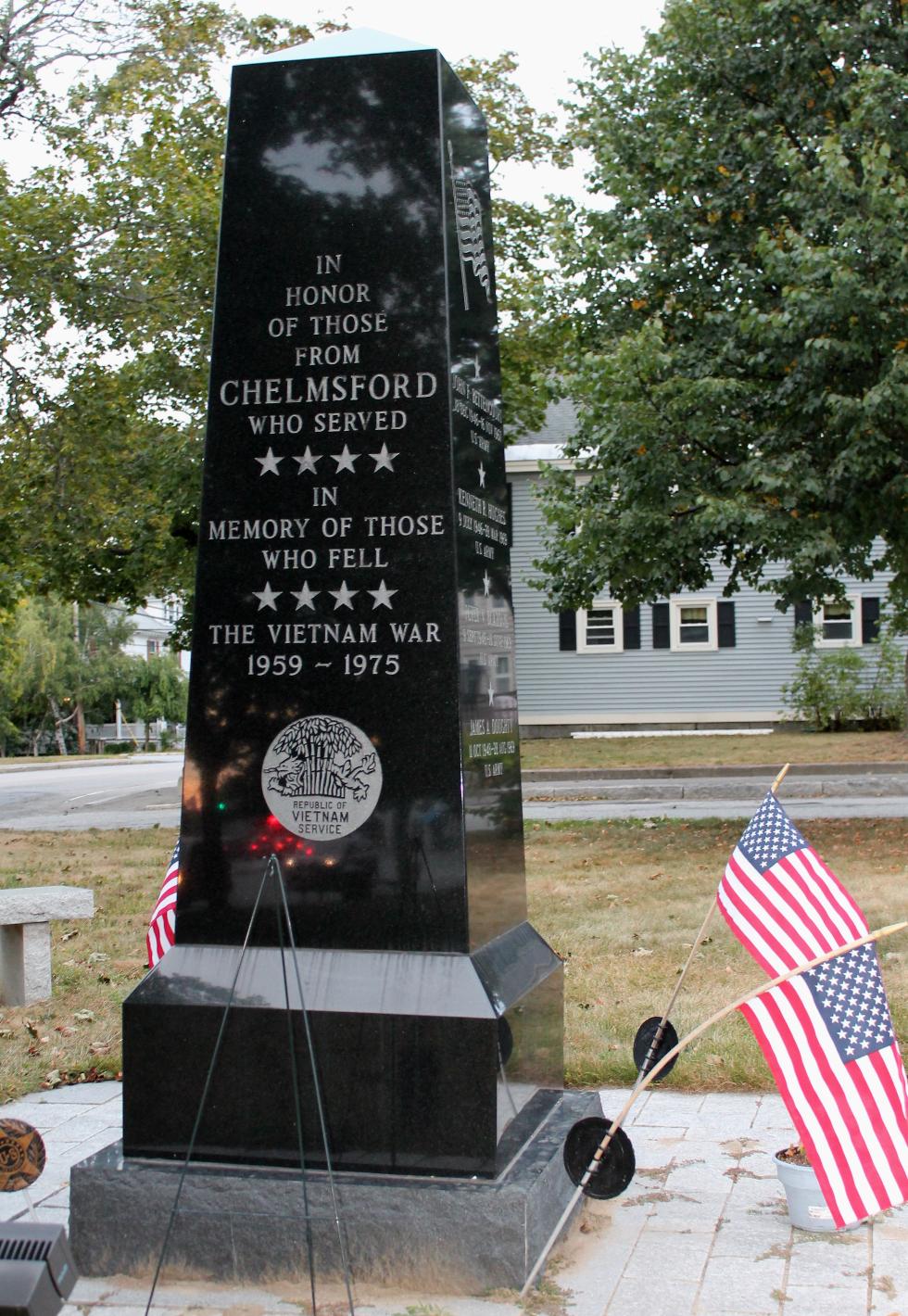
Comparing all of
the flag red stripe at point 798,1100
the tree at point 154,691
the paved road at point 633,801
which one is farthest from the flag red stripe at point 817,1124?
the tree at point 154,691

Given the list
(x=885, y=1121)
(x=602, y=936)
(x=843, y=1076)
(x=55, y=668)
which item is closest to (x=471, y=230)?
(x=843, y=1076)

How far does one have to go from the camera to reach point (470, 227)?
487 centimetres

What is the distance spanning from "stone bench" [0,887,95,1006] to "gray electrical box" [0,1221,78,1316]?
18.1 ft

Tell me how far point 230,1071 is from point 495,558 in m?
1.85

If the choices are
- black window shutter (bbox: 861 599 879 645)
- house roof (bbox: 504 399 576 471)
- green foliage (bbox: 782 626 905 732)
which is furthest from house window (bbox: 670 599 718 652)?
house roof (bbox: 504 399 576 471)

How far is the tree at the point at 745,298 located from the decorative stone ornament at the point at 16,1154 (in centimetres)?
929

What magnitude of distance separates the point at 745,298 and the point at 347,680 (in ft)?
31.2

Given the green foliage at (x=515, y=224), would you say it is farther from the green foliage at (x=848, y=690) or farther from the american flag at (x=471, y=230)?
the american flag at (x=471, y=230)

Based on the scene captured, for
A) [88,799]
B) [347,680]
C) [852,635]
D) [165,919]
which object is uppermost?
[852,635]

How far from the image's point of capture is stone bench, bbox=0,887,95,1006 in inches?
293

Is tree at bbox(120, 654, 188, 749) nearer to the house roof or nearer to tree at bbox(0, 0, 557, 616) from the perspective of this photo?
the house roof

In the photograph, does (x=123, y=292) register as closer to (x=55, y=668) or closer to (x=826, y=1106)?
(x=826, y=1106)

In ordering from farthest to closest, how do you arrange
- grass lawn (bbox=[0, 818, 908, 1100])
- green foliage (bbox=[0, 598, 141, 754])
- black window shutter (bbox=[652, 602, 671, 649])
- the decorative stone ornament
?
green foliage (bbox=[0, 598, 141, 754]), black window shutter (bbox=[652, 602, 671, 649]), grass lawn (bbox=[0, 818, 908, 1100]), the decorative stone ornament

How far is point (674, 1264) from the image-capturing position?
4.04 meters
